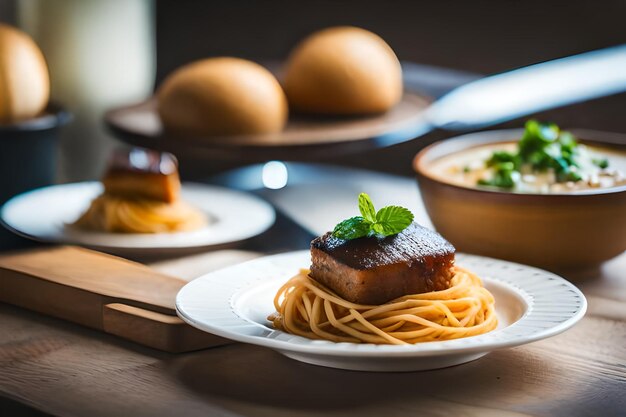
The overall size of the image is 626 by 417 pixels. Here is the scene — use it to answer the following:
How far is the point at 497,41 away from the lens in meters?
3.04

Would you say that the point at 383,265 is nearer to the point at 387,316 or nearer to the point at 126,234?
the point at 387,316

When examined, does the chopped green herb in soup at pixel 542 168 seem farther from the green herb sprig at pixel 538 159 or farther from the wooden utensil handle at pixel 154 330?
the wooden utensil handle at pixel 154 330

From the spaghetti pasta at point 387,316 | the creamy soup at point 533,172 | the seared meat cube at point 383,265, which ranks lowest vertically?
the spaghetti pasta at point 387,316

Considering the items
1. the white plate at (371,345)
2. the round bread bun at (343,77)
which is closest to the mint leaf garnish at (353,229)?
the white plate at (371,345)

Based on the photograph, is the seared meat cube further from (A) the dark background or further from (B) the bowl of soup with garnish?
(A) the dark background

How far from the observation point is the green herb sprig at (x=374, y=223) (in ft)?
3.73

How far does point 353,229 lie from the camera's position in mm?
1136

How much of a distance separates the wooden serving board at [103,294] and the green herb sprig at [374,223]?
22 cm

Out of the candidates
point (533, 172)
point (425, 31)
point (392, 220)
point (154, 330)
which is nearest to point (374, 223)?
point (392, 220)

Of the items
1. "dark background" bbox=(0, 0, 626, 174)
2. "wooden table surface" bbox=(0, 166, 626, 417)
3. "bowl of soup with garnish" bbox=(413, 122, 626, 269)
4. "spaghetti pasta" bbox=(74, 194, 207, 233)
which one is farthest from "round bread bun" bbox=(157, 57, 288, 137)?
"dark background" bbox=(0, 0, 626, 174)

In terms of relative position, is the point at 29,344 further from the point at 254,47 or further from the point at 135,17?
the point at 254,47

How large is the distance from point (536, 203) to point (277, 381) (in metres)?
0.54

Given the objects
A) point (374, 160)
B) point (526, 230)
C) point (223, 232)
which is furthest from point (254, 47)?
point (526, 230)

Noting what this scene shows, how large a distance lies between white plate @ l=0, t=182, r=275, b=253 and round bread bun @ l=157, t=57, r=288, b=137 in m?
0.15
